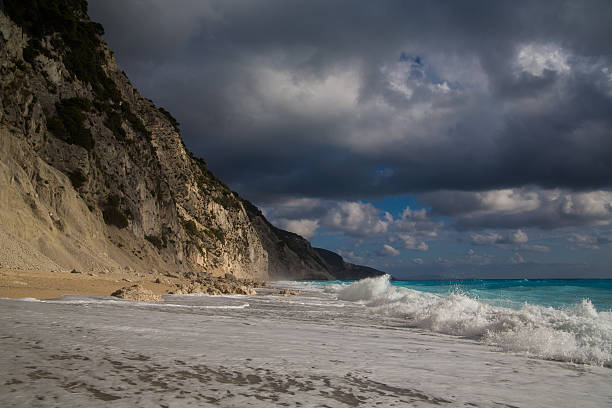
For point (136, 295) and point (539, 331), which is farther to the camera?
point (136, 295)

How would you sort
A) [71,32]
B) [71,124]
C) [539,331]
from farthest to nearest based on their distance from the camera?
[71,32] < [71,124] < [539,331]

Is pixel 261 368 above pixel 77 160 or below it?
below

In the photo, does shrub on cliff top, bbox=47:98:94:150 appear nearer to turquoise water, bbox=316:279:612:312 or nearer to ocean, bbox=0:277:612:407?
ocean, bbox=0:277:612:407

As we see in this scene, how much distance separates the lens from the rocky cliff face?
1869cm

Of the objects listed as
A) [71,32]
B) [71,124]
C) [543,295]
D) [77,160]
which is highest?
[71,32]

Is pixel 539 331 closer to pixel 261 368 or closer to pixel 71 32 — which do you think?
pixel 261 368

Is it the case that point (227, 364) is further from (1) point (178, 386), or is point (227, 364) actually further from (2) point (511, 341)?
(2) point (511, 341)

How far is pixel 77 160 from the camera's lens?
81.8 feet

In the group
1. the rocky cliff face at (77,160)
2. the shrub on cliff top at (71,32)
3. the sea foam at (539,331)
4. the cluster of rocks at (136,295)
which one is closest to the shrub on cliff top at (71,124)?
the rocky cliff face at (77,160)

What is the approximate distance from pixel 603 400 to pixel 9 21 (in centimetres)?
2959

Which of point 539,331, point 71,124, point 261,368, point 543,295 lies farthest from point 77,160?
point 543,295

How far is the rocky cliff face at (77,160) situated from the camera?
18.7m

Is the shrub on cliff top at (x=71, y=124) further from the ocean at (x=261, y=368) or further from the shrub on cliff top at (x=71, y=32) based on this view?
the ocean at (x=261, y=368)

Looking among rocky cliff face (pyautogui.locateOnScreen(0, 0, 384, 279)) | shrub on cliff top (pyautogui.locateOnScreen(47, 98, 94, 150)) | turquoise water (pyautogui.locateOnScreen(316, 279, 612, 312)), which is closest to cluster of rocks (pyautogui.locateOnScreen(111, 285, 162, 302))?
rocky cliff face (pyautogui.locateOnScreen(0, 0, 384, 279))
